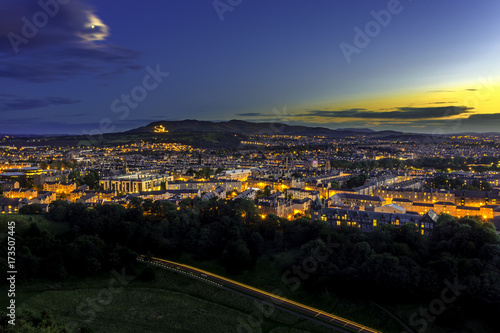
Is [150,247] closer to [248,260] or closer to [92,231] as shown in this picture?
[92,231]

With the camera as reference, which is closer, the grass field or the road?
the grass field

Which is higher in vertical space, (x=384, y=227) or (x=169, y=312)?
(x=384, y=227)

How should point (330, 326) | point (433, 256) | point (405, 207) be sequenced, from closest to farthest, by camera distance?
point (330, 326) < point (433, 256) < point (405, 207)

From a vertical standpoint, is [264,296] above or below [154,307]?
above

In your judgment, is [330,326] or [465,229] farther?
[465,229]

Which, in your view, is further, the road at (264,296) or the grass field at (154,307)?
the road at (264,296)

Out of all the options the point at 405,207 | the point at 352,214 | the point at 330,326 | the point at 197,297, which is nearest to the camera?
the point at 330,326

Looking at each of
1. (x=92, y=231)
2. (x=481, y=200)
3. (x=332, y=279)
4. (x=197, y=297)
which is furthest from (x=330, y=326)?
(x=481, y=200)

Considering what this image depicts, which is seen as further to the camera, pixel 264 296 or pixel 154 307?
pixel 264 296
